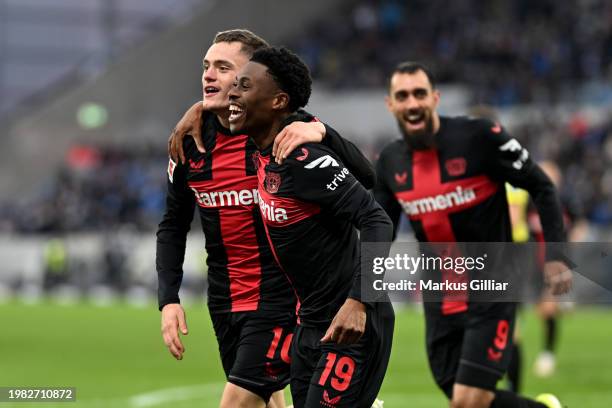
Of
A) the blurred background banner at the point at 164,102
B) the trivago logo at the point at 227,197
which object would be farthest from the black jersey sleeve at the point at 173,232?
the blurred background banner at the point at 164,102

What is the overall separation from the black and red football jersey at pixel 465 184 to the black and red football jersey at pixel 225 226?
150 centimetres

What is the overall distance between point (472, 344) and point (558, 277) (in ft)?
2.44

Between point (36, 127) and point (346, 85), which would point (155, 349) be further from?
point (36, 127)

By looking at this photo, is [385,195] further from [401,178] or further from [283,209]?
[283,209]

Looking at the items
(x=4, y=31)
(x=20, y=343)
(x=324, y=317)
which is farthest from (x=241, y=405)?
(x=4, y=31)

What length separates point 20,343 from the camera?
17719 mm

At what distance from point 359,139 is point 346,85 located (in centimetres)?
339

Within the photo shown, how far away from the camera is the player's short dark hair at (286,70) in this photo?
5.34 m

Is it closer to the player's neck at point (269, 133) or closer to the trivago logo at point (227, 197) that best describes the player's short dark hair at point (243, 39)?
the trivago logo at point (227, 197)

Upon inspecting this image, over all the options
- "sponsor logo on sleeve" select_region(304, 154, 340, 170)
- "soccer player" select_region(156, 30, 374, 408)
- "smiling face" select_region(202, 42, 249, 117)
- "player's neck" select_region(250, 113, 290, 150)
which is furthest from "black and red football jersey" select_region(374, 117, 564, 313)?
"sponsor logo on sleeve" select_region(304, 154, 340, 170)

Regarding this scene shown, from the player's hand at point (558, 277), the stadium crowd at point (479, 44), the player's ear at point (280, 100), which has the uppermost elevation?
the stadium crowd at point (479, 44)

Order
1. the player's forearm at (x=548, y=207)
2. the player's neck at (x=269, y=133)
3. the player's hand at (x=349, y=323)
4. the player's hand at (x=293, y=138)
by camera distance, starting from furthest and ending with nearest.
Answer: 1. the player's forearm at (x=548, y=207)
2. the player's neck at (x=269, y=133)
3. the player's hand at (x=293, y=138)
4. the player's hand at (x=349, y=323)

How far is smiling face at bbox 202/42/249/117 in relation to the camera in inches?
241

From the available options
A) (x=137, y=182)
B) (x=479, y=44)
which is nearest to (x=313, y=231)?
(x=479, y=44)
